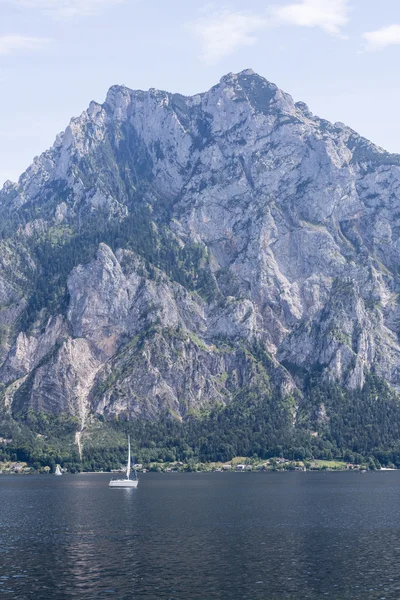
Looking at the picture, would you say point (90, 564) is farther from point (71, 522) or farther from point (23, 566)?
point (71, 522)

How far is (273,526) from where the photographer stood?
17512 cm

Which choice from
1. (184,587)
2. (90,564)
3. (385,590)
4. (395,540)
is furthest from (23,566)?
(395,540)

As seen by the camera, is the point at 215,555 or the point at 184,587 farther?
the point at 215,555

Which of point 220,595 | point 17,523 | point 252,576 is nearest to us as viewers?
point 220,595

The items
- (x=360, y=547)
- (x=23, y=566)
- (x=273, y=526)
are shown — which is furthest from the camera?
(x=273, y=526)

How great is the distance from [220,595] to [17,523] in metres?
96.4

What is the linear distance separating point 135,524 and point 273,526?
3277cm

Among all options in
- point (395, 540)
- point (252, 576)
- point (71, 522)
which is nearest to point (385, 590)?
point (252, 576)

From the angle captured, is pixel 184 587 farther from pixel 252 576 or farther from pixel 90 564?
pixel 90 564

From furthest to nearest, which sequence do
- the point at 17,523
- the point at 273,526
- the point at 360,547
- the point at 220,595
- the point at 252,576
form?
the point at 17,523, the point at 273,526, the point at 360,547, the point at 252,576, the point at 220,595

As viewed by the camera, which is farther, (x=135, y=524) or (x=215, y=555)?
(x=135, y=524)

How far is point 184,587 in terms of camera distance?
108562mm

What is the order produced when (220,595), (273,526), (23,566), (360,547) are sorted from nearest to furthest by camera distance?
(220,595) < (23,566) < (360,547) < (273,526)

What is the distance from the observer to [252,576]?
381ft
